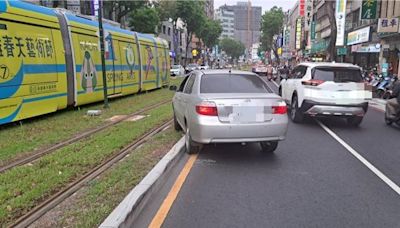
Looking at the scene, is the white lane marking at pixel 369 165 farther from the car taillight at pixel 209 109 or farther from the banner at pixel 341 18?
the banner at pixel 341 18

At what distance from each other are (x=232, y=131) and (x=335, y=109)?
17.6 feet

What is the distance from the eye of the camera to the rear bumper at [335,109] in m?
11.9

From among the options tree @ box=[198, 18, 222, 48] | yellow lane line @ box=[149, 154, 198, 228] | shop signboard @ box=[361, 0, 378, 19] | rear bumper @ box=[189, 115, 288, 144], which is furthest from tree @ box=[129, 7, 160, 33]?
tree @ box=[198, 18, 222, 48]

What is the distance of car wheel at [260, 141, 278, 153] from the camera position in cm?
843

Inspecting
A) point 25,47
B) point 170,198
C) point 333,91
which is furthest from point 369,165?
point 25,47

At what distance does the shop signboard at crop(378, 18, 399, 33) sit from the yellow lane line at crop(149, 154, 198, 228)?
24472mm

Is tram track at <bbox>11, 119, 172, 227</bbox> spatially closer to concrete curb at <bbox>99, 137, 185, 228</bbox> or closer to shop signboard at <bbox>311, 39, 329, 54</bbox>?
concrete curb at <bbox>99, 137, 185, 228</bbox>

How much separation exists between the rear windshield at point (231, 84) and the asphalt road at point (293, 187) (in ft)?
4.12

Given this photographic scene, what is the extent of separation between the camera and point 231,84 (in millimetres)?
8445

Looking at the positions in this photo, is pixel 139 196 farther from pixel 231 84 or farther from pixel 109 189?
pixel 231 84

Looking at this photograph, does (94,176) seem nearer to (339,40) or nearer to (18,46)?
(18,46)

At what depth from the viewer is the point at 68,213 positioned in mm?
4914

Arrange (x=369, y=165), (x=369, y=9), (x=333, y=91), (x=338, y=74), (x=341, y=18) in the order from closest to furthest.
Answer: (x=369, y=165)
(x=333, y=91)
(x=338, y=74)
(x=369, y=9)
(x=341, y=18)

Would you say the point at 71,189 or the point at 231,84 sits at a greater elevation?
the point at 231,84
